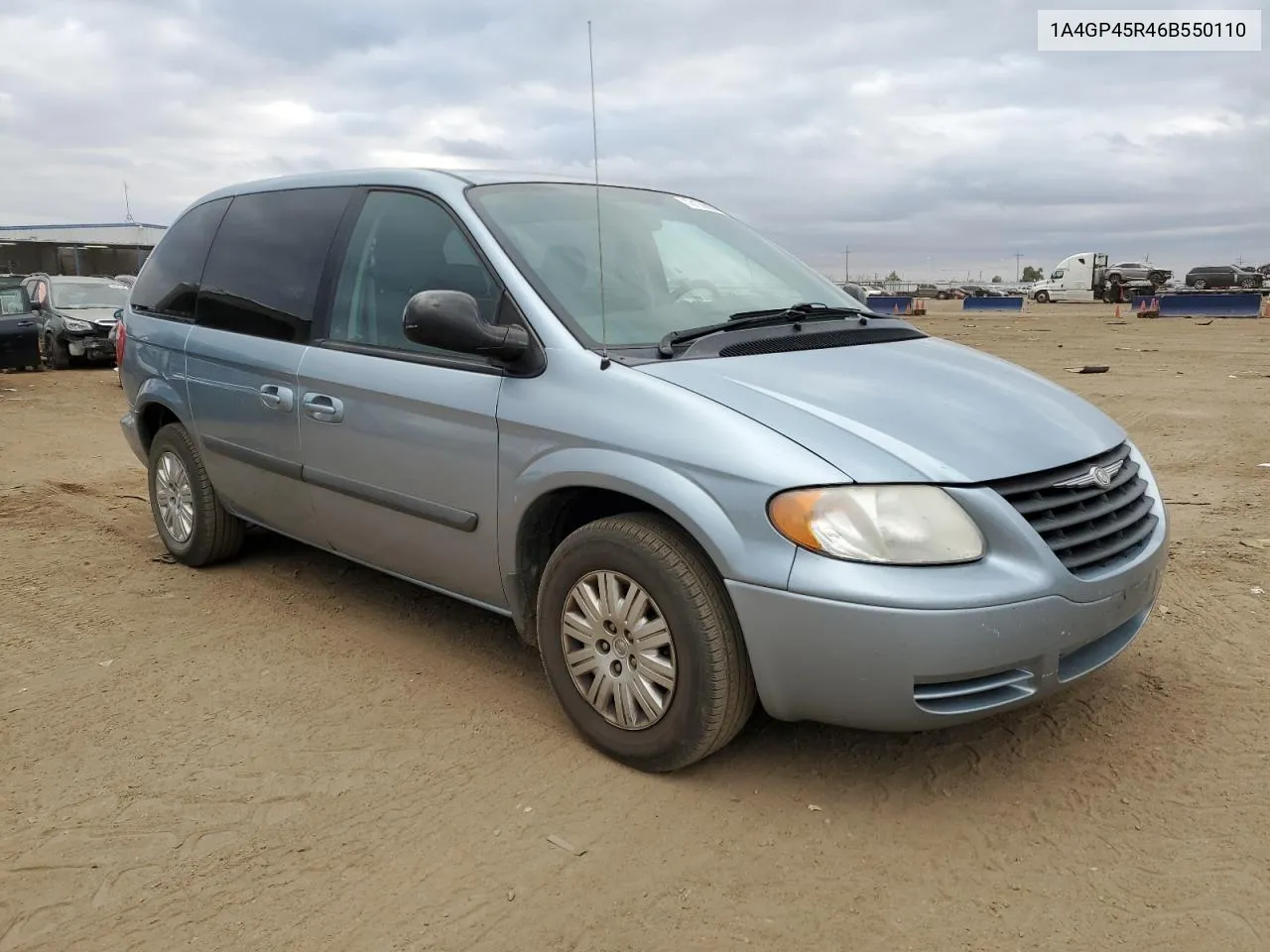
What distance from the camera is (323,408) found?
387 centimetres

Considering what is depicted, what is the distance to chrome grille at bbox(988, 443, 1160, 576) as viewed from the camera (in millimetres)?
2698

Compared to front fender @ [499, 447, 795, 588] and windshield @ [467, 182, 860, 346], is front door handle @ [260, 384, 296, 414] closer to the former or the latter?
windshield @ [467, 182, 860, 346]

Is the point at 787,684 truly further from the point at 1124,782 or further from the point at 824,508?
the point at 1124,782

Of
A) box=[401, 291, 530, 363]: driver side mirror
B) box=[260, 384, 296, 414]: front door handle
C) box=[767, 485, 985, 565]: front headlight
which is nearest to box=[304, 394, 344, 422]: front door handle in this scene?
box=[260, 384, 296, 414]: front door handle

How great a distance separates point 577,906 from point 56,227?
61.4m

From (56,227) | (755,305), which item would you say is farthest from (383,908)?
(56,227)

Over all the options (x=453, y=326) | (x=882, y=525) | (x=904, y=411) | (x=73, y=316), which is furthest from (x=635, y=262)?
(x=73, y=316)

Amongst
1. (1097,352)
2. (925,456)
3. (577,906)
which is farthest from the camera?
(1097,352)

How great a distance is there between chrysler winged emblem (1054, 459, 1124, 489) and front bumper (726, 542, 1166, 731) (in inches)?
12.6

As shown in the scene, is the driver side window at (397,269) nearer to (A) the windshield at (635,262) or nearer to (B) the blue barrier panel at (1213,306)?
(A) the windshield at (635,262)

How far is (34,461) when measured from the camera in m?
8.43

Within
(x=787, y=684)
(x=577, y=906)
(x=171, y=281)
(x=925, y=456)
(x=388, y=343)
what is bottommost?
(x=577, y=906)

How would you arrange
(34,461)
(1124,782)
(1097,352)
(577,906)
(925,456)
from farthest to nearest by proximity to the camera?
(1097,352) → (34,461) → (1124,782) → (925,456) → (577,906)

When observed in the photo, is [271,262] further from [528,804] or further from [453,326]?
[528,804]
